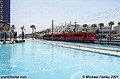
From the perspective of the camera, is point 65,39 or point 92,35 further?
point 65,39

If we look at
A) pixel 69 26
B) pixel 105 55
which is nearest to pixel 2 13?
pixel 69 26

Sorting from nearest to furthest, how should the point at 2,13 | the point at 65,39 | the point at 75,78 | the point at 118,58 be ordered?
the point at 75,78 → the point at 118,58 → the point at 65,39 → the point at 2,13

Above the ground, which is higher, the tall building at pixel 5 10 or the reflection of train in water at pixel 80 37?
the tall building at pixel 5 10

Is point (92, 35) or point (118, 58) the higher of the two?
point (92, 35)

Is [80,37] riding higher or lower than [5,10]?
lower

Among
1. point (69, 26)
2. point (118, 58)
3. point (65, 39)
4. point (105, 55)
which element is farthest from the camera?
point (69, 26)

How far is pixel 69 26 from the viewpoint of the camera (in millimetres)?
170875

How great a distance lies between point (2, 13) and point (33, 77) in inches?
5872

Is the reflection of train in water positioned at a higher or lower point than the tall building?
lower

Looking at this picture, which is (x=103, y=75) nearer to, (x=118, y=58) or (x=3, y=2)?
(x=118, y=58)

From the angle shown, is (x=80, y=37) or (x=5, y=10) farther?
(x=5, y=10)

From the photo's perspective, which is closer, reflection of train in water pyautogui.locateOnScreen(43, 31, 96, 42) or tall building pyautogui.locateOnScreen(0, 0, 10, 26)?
reflection of train in water pyautogui.locateOnScreen(43, 31, 96, 42)

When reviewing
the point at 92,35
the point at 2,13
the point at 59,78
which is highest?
the point at 2,13

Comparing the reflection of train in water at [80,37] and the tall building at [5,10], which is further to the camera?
the tall building at [5,10]
